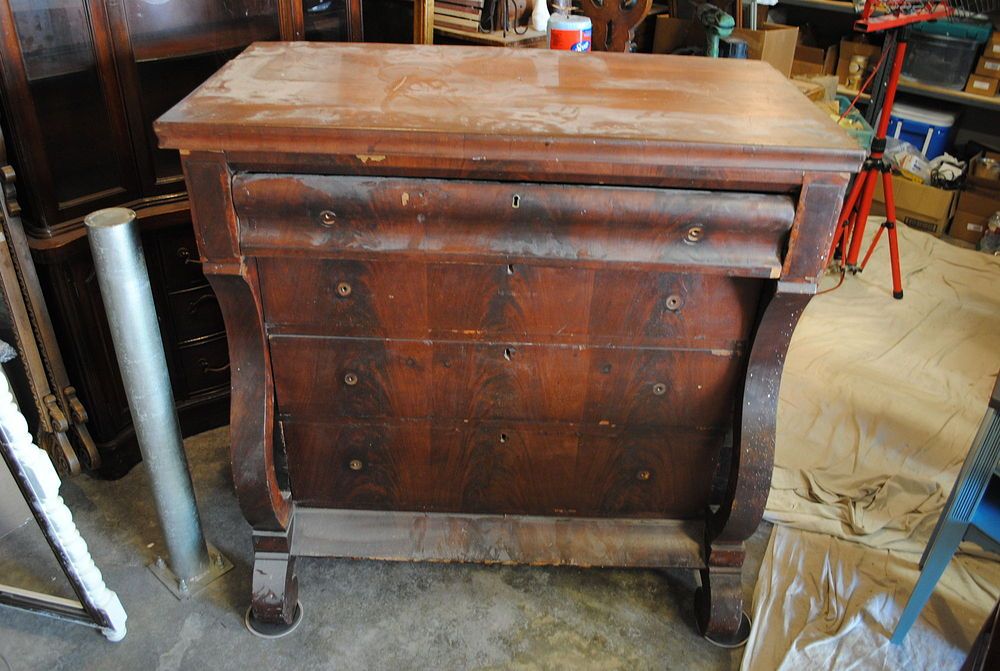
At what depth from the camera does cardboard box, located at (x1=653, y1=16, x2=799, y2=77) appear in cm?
322

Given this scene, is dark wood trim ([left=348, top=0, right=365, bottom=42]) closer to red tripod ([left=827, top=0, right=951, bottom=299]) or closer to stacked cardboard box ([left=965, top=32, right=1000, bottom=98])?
red tripod ([left=827, top=0, right=951, bottom=299])

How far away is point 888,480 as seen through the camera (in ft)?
6.70

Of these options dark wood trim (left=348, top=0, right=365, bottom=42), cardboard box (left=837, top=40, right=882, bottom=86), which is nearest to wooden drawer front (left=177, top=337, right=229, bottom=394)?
dark wood trim (left=348, top=0, right=365, bottom=42)

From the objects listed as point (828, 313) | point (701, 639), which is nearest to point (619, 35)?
point (828, 313)

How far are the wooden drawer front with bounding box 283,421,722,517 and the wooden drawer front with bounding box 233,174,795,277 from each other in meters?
0.41

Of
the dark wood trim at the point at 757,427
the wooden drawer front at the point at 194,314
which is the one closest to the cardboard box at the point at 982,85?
the dark wood trim at the point at 757,427

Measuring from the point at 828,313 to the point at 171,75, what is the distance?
2.16 m

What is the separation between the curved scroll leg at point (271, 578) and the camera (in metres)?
1.62

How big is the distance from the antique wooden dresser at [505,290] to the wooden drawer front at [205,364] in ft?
1.96

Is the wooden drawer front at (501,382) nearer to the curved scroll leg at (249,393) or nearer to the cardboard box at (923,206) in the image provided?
the curved scroll leg at (249,393)

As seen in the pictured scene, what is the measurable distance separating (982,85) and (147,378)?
3291 millimetres

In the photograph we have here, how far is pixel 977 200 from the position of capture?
3217 millimetres

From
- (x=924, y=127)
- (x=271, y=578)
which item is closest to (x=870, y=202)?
(x=924, y=127)

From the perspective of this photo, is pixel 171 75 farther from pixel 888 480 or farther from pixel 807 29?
pixel 807 29
